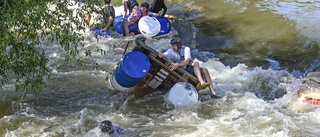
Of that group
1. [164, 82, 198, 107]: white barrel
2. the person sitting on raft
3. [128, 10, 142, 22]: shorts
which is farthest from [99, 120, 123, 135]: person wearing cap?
[128, 10, 142, 22]: shorts

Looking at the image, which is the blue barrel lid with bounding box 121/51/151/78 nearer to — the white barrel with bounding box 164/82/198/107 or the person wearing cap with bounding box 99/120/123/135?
the white barrel with bounding box 164/82/198/107

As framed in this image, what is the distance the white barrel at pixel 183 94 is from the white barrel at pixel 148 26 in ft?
13.2

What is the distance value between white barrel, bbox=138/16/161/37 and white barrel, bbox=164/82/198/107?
4013mm

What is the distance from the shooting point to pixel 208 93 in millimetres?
8914

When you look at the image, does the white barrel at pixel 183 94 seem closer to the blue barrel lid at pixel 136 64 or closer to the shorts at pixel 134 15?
the blue barrel lid at pixel 136 64

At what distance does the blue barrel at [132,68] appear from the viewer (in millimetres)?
8133

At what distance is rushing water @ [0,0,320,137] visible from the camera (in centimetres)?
738

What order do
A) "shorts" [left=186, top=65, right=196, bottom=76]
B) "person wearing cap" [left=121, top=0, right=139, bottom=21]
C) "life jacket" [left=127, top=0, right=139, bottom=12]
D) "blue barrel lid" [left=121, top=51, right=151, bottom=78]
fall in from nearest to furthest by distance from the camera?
"blue barrel lid" [left=121, top=51, right=151, bottom=78] < "shorts" [left=186, top=65, right=196, bottom=76] < "person wearing cap" [left=121, top=0, right=139, bottom=21] < "life jacket" [left=127, top=0, right=139, bottom=12]

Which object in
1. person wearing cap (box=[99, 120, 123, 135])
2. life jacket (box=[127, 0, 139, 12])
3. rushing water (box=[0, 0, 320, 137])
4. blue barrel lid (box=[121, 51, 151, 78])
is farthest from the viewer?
life jacket (box=[127, 0, 139, 12])

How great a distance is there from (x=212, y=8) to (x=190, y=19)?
122 centimetres

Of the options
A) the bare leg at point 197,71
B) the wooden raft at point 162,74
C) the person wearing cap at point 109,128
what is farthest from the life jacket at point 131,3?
the person wearing cap at point 109,128

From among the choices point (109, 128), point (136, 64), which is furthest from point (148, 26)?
point (109, 128)

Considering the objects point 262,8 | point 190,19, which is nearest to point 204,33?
point 190,19

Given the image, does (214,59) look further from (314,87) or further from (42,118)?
(42,118)
